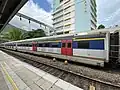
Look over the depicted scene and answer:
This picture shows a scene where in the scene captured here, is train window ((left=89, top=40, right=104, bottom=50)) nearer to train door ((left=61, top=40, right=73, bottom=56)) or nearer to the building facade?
train door ((left=61, top=40, right=73, bottom=56))

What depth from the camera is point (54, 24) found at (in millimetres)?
90188

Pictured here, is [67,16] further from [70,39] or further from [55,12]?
[70,39]

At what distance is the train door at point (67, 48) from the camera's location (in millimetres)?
17127

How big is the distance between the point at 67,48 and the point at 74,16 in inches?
2103

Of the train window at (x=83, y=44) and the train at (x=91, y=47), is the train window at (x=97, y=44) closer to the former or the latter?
the train at (x=91, y=47)

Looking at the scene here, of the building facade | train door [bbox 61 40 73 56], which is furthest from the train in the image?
the building facade

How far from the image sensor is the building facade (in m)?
67.8

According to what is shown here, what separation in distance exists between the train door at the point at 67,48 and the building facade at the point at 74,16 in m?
45.7

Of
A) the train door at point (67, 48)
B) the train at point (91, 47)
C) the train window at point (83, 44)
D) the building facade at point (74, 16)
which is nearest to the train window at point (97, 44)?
the train at point (91, 47)

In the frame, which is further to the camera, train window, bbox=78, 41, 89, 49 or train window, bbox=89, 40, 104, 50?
train window, bbox=78, 41, 89, 49

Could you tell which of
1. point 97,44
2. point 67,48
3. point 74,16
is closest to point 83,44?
point 97,44

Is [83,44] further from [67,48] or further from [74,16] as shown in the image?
[74,16]

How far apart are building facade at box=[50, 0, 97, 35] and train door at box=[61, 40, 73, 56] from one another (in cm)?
4573

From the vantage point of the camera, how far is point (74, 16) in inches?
2734
